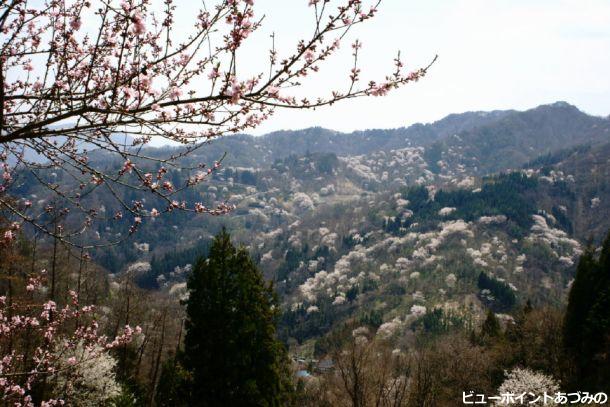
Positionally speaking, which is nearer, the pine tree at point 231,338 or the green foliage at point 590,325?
the pine tree at point 231,338

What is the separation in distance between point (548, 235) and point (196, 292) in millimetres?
196449

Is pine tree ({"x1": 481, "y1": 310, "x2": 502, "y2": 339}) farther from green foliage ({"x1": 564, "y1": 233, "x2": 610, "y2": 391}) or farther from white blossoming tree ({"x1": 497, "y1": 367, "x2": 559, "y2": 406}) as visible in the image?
white blossoming tree ({"x1": 497, "y1": 367, "x2": 559, "y2": 406})

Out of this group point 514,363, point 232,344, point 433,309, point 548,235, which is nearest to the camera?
point 232,344

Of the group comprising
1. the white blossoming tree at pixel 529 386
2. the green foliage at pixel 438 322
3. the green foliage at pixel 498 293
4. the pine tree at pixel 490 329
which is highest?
the white blossoming tree at pixel 529 386

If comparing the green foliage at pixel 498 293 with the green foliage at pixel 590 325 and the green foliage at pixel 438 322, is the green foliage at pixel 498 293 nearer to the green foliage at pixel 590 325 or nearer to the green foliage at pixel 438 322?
the green foliage at pixel 438 322

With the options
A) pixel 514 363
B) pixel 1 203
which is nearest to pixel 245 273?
pixel 1 203

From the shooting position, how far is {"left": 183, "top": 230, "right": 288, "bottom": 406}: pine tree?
1961 cm

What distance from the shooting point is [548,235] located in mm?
185750

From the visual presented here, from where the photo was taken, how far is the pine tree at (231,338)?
64.3 ft

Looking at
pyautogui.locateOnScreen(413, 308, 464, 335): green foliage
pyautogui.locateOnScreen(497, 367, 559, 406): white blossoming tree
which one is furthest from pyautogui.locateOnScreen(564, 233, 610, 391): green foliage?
pyautogui.locateOnScreen(413, 308, 464, 335): green foliage

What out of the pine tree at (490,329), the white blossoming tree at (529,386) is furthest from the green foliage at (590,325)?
the pine tree at (490,329)

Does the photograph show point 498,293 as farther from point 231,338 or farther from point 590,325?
point 231,338

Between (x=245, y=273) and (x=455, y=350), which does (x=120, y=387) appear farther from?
(x=455, y=350)

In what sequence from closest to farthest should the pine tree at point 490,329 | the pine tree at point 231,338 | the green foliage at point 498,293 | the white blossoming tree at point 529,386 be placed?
1. the pine tree at point 231,338
2. the white blossoming tree at point 529,386
3. the pine tree at point 490,329
4. the green foliage at point 498,293
